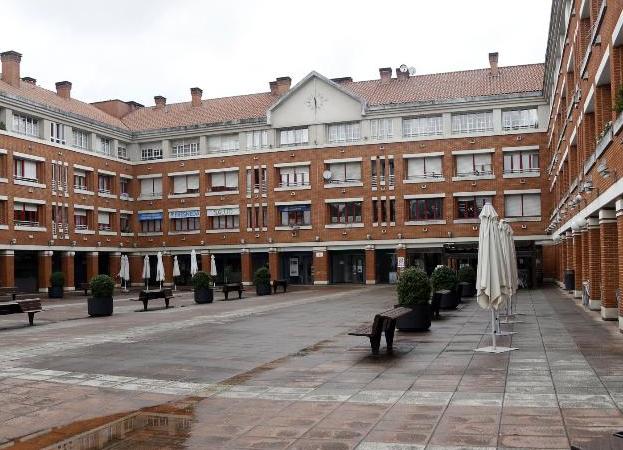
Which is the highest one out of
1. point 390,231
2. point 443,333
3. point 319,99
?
point 319,99

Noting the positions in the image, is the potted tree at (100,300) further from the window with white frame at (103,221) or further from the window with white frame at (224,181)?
the window with white frame at (224,181)

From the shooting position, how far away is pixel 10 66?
46.1 meters

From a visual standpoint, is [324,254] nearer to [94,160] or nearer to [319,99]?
[319,99]

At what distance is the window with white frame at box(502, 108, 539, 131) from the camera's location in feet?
152

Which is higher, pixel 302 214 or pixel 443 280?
pixel 302 214

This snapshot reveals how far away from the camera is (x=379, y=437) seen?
6.79 meters

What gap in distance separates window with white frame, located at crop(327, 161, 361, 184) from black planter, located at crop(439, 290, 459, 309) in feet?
90.5

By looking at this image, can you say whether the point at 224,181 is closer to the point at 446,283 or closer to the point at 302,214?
the point at 302,214

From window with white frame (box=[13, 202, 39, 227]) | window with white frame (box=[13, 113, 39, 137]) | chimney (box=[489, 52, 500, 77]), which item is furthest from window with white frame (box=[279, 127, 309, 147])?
window with white frame (box=[13, 202, 39, 227])

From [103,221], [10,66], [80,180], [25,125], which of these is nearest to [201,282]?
[25,125]

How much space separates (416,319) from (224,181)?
39485mm

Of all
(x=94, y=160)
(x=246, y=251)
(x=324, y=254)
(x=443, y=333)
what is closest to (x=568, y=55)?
(x=443, y=333)

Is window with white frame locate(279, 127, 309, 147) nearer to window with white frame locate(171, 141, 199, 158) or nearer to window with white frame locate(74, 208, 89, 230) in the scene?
window with white frame locate(171, 141, 199, 158)

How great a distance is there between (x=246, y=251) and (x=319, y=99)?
13621 millimetres
